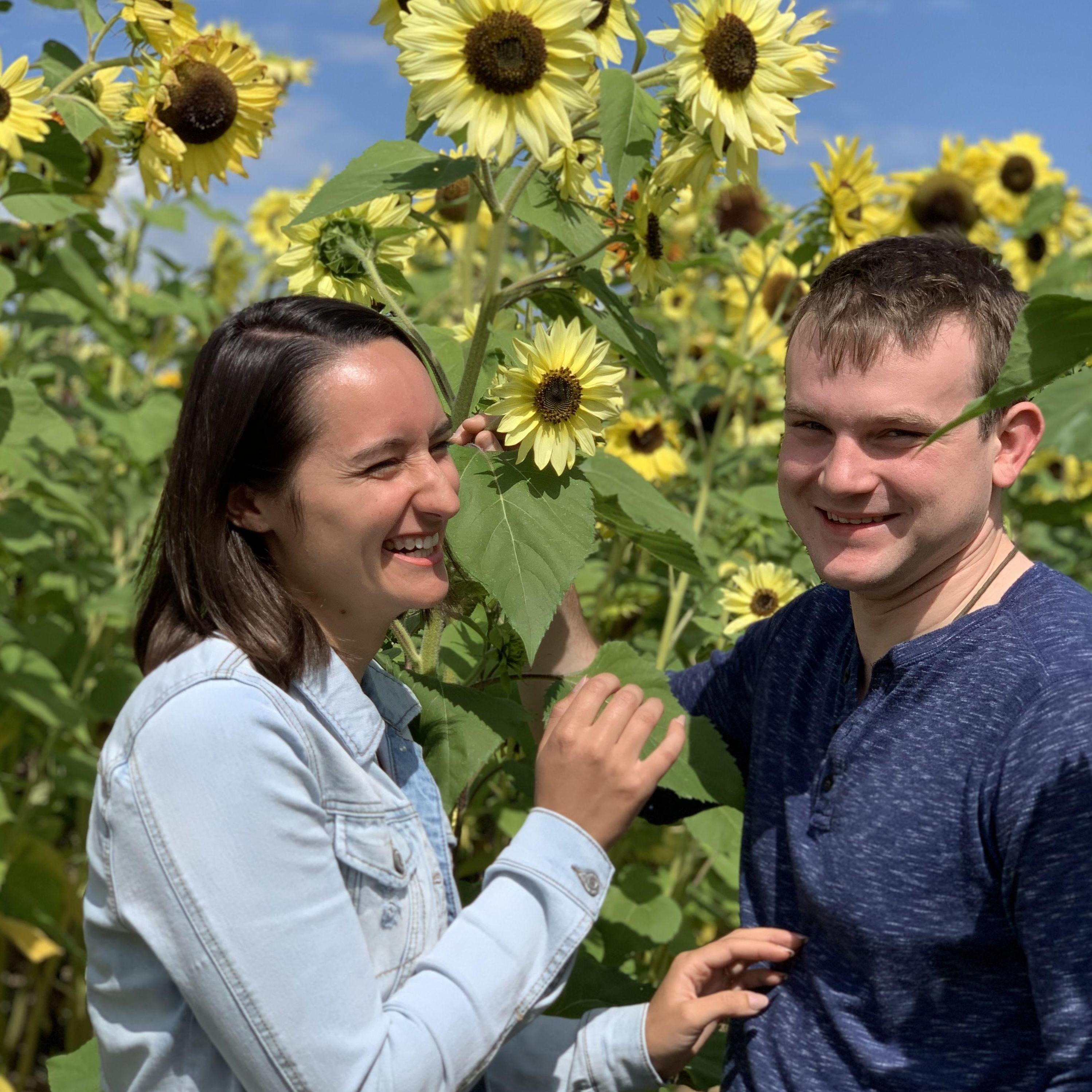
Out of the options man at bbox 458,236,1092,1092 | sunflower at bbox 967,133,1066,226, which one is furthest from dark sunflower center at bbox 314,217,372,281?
sunflower at bbox 967,133,1066,226

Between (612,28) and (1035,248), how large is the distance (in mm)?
3931

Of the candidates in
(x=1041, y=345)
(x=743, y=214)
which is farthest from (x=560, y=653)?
(x=743, y=214)

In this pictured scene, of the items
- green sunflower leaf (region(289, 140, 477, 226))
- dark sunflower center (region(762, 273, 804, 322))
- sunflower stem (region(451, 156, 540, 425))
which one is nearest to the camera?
green sunflower leaf (region(289, 140, 477, 226))

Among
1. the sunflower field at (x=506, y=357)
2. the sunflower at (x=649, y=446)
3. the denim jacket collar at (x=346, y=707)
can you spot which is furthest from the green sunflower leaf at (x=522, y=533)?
the sunflower at (x=649, y=446)

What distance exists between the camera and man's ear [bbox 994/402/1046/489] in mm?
1475

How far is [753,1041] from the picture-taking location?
1.61 m

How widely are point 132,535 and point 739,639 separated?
7.97 ft

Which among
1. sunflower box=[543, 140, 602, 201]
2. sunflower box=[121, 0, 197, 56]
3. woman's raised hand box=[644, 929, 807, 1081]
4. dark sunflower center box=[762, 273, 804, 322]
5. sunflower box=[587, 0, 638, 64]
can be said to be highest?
dark sunflower center box=[762, 273, 804, 322]

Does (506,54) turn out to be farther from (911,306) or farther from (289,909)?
(289,909)

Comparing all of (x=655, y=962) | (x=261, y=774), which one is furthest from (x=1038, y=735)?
(x=655, y=962)

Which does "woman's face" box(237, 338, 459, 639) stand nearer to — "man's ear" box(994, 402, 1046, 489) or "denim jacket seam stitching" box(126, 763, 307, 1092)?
"denim jacket seam stitching" box(126, 763, 307, 1092)

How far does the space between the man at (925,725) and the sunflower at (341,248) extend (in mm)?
611

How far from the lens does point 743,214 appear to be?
448cm

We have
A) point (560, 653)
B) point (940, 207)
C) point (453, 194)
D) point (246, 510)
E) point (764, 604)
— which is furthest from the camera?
point (940, 207)
